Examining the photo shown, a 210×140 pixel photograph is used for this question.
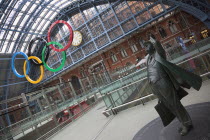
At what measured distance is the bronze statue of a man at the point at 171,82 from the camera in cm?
261

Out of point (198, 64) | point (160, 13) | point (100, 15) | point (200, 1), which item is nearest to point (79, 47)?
point (100, 15)

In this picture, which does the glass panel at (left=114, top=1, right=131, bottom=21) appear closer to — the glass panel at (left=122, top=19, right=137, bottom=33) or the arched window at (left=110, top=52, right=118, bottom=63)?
the glass panel at (left=122, top=19, right=137, bottom=33)

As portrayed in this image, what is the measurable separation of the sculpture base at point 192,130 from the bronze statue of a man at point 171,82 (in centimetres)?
12

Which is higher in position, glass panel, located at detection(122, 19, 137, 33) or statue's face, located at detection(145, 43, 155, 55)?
glass panel, located at detection(122, 19, 137, 33)

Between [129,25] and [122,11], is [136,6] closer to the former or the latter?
[122,11]

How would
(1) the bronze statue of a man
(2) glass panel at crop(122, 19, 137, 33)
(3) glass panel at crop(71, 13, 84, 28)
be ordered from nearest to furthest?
(1) the bronze statue of a man → (2) glass panel at crop(122, 19, 137, 33) → (3) glass panel at crop(71, 13, 84, 28)

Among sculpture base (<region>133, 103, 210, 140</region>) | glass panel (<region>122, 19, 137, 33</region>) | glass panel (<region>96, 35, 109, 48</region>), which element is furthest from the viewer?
glass panel (<region>96, 35, 109, 48</region>)

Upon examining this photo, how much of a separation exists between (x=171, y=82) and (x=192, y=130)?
2.78ft

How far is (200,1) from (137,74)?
2062cm

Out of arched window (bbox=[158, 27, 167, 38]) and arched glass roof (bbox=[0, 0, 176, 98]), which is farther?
arched window (bbox=[158, 27, 167, 38])

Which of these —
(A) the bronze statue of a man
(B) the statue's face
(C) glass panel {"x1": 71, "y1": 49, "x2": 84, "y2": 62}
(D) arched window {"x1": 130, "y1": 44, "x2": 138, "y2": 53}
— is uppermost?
(C) glass panel {"x1": 71, "y1": 49, "x2": 84, "y2": 62}

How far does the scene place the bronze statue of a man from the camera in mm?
2607

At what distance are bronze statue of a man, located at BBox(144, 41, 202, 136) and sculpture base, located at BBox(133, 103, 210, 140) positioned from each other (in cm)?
12

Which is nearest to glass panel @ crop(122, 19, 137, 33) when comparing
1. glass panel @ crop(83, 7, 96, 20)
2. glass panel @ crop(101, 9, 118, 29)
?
glass panel @ crop(101, 9, 118, 29)
